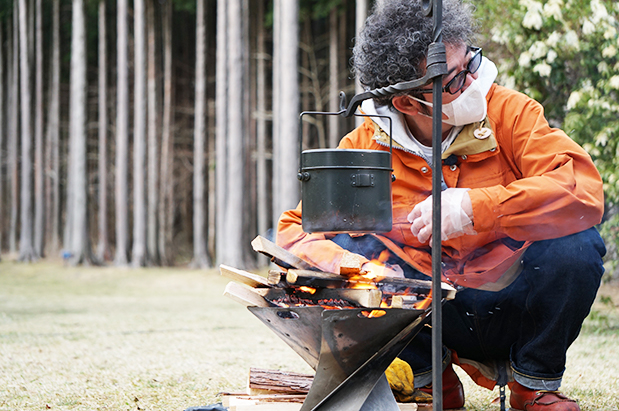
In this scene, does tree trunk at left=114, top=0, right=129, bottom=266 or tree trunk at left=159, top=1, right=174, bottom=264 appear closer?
tree trunk at left=114, top=0, right=129, bottom=266

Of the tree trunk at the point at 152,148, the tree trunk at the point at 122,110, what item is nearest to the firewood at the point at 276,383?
the tree trunk at the point at 122,110

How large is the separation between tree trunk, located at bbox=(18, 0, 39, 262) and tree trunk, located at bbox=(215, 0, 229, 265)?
17.9 feet

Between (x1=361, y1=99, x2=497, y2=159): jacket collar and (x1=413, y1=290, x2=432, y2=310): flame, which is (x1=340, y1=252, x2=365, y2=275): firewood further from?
(x1=361, y1=99, x2=497, y2=159): jacket collar

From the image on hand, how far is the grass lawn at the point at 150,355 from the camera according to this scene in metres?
2.49

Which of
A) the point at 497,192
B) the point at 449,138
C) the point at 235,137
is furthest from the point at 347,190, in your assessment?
the point at 235,137

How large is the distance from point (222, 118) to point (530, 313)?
9.19 meters

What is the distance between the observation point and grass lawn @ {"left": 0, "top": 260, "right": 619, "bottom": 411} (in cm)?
249

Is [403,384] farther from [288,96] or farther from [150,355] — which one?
[288,96]

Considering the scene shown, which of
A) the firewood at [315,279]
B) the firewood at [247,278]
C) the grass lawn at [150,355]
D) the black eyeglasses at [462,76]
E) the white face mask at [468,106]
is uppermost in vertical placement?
the black eyeglasses at [462,76]

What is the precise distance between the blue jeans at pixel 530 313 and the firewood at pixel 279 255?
0.39 meters

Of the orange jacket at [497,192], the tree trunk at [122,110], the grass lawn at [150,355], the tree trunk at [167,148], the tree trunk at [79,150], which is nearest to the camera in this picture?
the orange jacket at [497,192]

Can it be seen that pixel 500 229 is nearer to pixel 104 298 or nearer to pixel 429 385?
pixel 429 385

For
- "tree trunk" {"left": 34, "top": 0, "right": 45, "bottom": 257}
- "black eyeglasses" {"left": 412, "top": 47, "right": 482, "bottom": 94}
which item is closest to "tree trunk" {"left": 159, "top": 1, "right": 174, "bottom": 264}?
"tree trunk" {"left": 34, "top": 0, "right": 45, "bottom": 257}

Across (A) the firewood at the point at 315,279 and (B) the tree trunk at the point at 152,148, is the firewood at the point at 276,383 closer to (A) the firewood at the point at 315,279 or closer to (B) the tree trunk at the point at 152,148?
(A) the firewood at the point at 315,279
